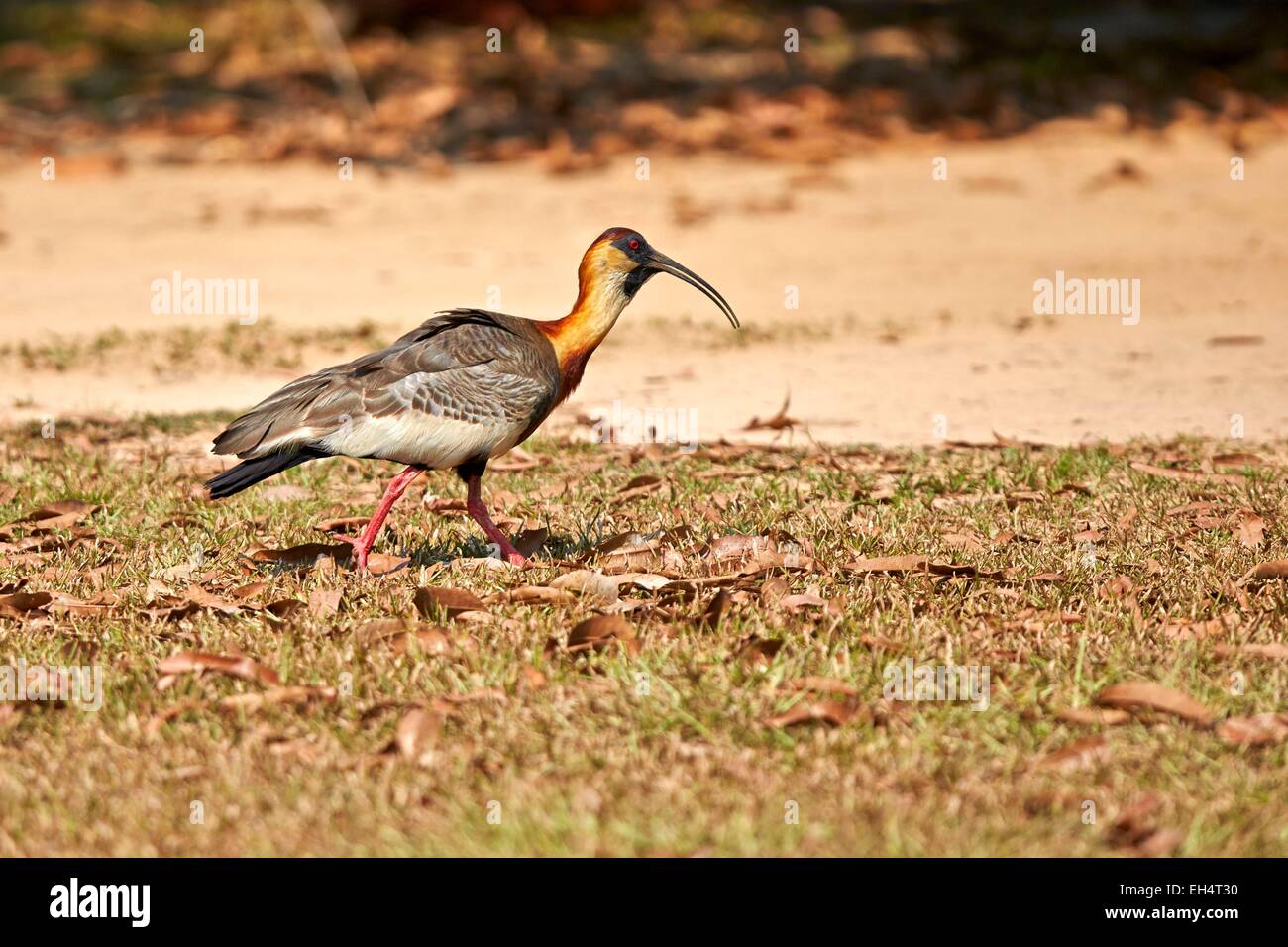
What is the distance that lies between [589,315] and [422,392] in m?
0.73

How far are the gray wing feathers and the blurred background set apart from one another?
2.83m

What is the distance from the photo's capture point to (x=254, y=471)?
5.56 meters

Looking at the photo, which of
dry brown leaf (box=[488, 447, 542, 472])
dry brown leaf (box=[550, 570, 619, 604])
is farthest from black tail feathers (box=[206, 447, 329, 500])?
dry brown leaf (box=[488, 447, 542, 472])

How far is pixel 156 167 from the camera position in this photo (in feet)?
55.3

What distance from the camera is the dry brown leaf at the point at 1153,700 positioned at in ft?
14.9

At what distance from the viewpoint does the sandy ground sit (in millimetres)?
9336

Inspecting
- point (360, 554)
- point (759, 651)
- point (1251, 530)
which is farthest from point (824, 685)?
point (1251, 530)

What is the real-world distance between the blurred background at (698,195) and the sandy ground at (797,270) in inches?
1.7

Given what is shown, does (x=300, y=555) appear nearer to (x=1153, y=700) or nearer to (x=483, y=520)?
(x=483, y=520)

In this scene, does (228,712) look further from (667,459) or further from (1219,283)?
(1219,283)

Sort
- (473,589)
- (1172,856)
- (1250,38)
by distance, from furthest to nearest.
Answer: (1250,38), (473,589), (1172,856)

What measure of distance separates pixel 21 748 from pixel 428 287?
8599 mm

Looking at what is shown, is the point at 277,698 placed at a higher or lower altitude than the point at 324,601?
lower

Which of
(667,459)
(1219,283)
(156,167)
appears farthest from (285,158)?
(667,459)
